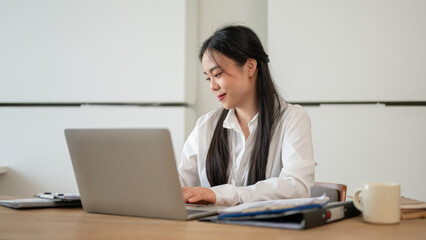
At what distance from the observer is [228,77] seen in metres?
2.12

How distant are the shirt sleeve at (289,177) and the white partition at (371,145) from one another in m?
1.11

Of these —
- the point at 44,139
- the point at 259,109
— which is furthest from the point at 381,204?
the point at 44,139

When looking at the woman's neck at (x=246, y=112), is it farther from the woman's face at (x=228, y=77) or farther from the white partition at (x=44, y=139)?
the white partition at (x=44, y=139)

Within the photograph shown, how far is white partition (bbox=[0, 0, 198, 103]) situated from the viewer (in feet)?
10.9

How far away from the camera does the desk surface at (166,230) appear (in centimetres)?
109

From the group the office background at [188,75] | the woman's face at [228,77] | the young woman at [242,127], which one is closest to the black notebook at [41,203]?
the young woman at [242,127]

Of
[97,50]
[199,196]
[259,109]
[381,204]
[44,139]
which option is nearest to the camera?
[381,204]

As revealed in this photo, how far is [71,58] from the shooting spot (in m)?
3.53

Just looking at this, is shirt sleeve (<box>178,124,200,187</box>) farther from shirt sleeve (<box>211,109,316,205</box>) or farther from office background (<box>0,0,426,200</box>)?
office background (<box>0,0,426,200</box>)

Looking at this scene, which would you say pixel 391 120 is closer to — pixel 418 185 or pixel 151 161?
pixel 418 185

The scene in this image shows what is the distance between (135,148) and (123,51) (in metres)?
2.25

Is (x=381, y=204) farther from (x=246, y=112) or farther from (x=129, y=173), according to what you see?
(x=246, y=112)

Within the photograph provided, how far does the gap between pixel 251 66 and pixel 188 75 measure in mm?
1216

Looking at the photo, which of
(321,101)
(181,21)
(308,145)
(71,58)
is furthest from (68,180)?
(308,145)
